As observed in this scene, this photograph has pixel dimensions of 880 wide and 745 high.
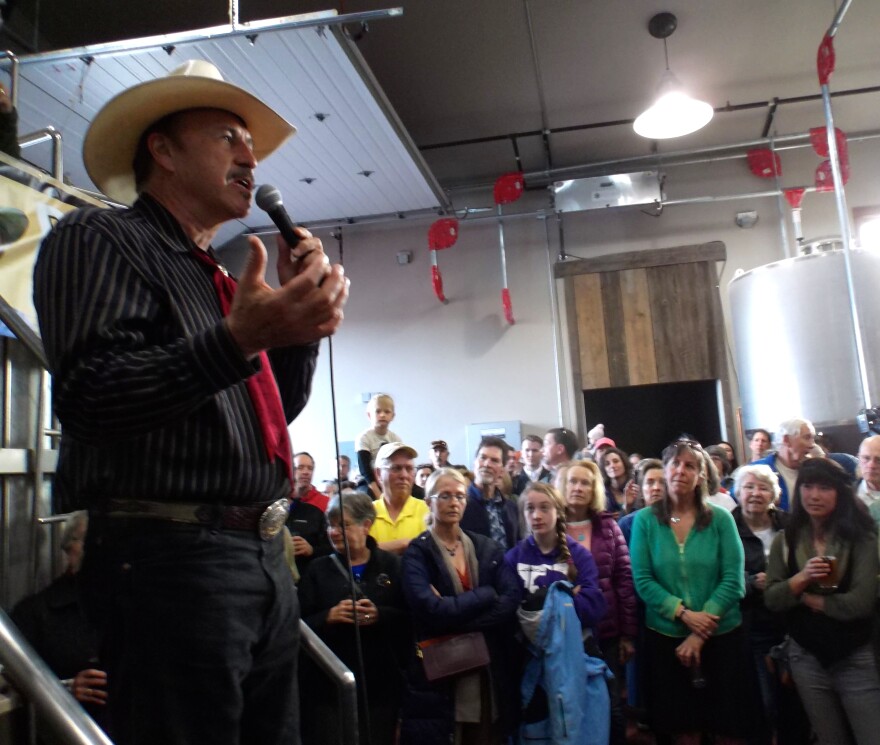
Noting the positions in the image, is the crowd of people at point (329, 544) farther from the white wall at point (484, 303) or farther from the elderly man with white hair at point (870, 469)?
the white wall at point (484, 303)

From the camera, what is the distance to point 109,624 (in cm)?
107

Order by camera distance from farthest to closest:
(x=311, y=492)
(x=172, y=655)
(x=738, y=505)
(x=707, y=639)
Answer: (x=311, y=492)
(x=738, y=505)
(x=707, y=639)
(x=172, y=655)

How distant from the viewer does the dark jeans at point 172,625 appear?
3.38ft

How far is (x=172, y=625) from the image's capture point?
3.38ft

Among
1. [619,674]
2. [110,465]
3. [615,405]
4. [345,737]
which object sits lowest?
[619,674]

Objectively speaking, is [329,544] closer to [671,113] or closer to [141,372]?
[141,372]

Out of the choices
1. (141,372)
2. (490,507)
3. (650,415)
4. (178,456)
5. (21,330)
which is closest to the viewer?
(141,372)

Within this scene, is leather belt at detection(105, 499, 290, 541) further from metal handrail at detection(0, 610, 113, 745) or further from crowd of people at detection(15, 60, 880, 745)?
metal handrail at detection(0, 610, 113, 745)

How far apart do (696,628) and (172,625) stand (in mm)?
2953

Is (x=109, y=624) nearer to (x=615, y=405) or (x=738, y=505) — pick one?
(x=738, y=505)

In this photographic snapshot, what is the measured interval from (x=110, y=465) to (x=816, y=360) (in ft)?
22.6

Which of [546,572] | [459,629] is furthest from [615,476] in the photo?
[459,629]

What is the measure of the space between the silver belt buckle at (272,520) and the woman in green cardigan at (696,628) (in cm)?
278

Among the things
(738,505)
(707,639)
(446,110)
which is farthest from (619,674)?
(446,110)
